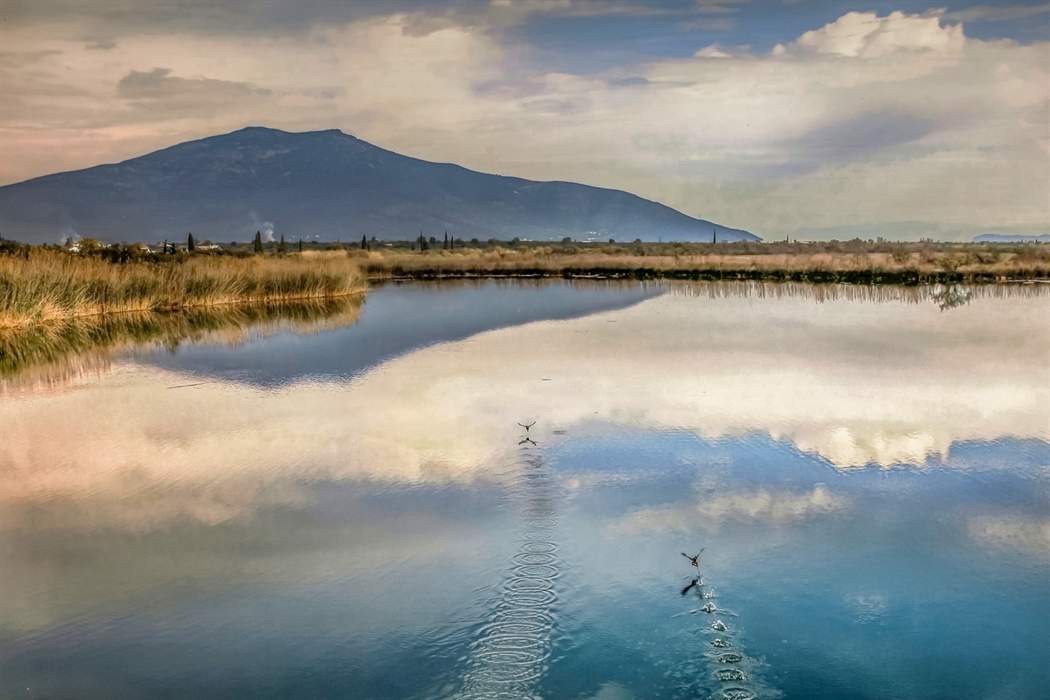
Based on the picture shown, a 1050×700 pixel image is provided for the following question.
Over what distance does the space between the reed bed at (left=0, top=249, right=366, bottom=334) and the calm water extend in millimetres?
7217

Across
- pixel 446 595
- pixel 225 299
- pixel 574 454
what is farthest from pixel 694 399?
pixel 225 299

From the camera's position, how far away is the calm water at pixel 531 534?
4086mm

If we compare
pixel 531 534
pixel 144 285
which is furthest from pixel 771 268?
pixel 531 534

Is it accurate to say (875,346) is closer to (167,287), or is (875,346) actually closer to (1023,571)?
(1023,571)

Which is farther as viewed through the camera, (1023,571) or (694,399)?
(694,399)

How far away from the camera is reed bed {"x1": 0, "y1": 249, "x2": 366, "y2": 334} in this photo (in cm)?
1809

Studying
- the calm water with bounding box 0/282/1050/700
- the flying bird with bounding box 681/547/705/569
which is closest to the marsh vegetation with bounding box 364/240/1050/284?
the calm water with bounding box 0/282/1050/700

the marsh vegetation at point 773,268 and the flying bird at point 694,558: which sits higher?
the marsh vegetation at point 773,268

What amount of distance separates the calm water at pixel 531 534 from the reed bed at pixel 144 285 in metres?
7.22

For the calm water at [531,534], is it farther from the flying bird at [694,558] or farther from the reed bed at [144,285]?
the reed bed at [144,285]

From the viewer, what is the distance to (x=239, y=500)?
6.50 m

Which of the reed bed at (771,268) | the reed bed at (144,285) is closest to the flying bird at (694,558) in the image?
the reed bed at (144,285)

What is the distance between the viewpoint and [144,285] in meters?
22.4

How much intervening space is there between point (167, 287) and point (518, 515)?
1906cm
